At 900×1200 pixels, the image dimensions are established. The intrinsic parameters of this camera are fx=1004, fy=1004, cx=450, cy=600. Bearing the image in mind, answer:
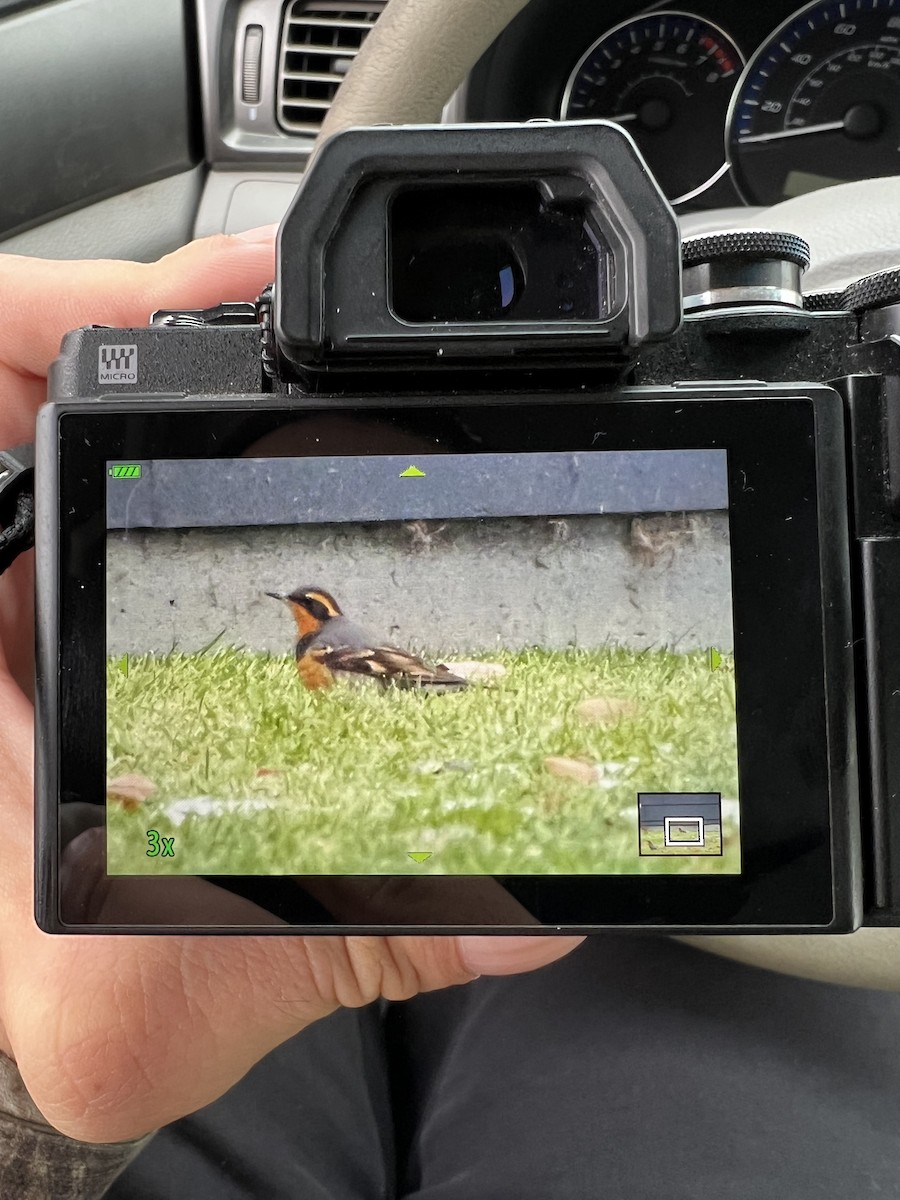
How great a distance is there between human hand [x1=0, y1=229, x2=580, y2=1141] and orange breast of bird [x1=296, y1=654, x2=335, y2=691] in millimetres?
240

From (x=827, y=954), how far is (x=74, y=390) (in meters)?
0.68

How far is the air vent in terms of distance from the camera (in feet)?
3.64

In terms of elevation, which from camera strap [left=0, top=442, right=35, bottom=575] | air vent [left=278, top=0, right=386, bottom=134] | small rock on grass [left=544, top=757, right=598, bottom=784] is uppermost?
air vent [left=278, top=0, right=386, bottom=134]

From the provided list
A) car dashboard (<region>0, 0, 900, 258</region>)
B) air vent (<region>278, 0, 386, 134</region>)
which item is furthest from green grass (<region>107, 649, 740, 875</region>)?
air vent (<region>278, 0, 386, 134</region>)

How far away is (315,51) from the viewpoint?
112 cm

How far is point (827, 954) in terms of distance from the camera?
781 mm

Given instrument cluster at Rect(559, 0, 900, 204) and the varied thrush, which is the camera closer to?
the varied thrush

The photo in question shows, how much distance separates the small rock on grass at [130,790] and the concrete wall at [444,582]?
0.22ft

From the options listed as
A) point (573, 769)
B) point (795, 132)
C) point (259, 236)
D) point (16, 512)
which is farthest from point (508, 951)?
point (795, 132)

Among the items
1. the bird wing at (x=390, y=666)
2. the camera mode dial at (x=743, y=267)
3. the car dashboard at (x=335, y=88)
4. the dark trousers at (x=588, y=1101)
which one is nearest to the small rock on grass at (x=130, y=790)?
the bird wing at (x=390, y=666)

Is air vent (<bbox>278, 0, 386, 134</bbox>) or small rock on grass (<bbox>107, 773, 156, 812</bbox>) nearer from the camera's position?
small rock on grass (<bbox>107, 773, 156, 812</bbox>)

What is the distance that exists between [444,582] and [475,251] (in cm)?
17

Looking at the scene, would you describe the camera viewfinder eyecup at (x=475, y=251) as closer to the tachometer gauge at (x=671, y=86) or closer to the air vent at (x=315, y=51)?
the tachometer gauge at (x=671, y=86)

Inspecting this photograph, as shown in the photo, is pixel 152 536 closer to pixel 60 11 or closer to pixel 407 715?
pixel 407 715
